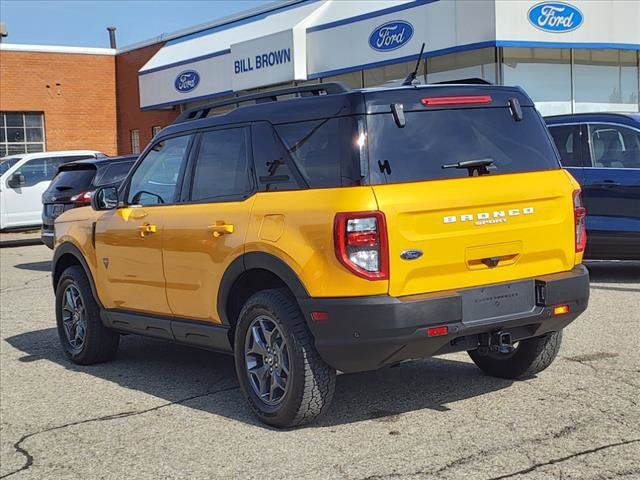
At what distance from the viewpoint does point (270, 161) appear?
17.6 ft

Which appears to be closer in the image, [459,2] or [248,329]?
[248,329]

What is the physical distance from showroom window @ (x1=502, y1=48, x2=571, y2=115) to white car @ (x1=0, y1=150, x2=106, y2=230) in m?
9.16

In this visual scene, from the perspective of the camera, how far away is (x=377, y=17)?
20.3 m

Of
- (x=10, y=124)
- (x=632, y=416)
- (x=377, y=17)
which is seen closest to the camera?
(x=632, y=416)

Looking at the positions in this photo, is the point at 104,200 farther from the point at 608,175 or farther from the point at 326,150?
the point at 608,175

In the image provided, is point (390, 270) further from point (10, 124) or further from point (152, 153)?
point (10, 124)

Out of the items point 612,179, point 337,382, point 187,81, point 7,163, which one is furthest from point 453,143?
point 187,81

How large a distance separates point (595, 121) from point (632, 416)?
5.85 meters

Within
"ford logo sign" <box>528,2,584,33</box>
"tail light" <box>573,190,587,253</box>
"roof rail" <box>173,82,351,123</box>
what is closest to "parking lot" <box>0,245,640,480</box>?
"tail light" <box>573,190,587,253</box>

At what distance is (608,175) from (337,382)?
5190 millimetres

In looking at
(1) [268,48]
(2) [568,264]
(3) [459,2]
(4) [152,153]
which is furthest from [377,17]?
(2) [568,264]

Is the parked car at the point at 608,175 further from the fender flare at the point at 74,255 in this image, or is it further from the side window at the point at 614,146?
the fender flare at the point at 74,255

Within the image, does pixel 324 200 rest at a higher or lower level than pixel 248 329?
higher

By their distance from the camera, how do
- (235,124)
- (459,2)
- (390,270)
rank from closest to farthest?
1. (390,270)
2. (235,124)
3. (459,2)
